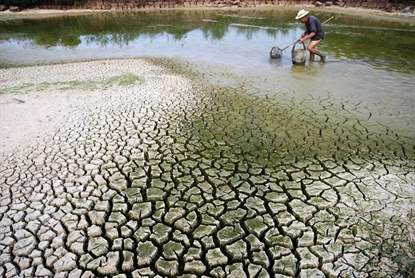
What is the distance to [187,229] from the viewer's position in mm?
2816

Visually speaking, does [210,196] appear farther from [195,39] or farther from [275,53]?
[195,39]

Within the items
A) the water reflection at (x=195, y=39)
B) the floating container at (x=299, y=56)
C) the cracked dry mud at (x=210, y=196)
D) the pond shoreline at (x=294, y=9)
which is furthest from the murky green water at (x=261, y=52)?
the pond shoreline at (x=294, y=9)

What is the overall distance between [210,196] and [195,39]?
32.0 ft

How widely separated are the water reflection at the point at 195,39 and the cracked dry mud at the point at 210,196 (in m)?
4.26

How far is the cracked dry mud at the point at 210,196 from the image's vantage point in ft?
8.21

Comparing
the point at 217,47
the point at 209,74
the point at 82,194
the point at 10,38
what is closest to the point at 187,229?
the point at 82,194

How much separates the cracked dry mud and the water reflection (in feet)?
14.0

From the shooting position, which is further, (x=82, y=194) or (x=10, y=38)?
(x=10, y=38)

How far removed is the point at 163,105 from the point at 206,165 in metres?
2.15

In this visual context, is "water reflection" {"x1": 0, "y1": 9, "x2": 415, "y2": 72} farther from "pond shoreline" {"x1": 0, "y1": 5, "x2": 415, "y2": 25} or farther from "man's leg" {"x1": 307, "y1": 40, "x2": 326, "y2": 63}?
"pond shoreline" {"x1": 0, "y1": 5, "x2": 415, "y2": 25}

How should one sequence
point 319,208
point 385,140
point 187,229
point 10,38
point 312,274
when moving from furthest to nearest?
point 10,38 < point 385,140 < point 319,208 < point 187,229 < point 312,274

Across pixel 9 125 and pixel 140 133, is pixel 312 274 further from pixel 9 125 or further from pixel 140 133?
pixel 9 125

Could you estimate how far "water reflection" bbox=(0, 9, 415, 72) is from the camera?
902 cm

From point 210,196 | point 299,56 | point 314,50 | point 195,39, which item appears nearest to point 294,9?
point 195,39
